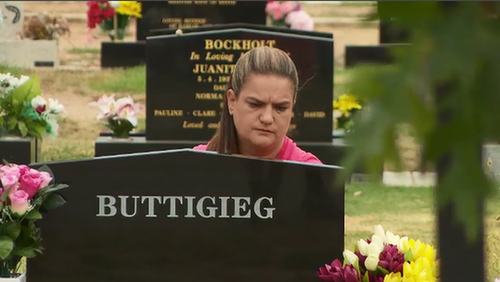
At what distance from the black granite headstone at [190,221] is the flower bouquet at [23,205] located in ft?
0.43

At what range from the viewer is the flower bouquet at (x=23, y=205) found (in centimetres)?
379

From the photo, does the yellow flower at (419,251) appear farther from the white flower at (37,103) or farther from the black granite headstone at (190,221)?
the white flower at (37,103)

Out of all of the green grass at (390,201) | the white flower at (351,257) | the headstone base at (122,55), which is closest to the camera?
the white flower at (351,257)

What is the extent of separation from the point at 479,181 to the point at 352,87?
3.7 inches

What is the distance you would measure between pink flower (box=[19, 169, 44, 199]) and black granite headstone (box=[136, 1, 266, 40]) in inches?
495

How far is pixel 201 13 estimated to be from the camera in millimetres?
16531

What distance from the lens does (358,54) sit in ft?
54.9

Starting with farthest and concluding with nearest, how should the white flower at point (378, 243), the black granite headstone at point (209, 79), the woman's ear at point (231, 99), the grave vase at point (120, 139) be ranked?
1. the grave vase at point (120, 139)
2. the black granite headstone at point (209, 79)
3. the woman's ear at point (231, 99)
4. the white flower at point (378, 243)

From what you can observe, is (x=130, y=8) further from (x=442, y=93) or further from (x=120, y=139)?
(x=442, y=93)

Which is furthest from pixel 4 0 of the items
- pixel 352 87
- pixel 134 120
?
pixel 352 87

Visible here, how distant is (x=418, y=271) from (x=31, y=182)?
131cm

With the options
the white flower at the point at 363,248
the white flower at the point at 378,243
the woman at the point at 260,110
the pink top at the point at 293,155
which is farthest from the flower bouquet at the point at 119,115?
the white flower at the point at 363,248

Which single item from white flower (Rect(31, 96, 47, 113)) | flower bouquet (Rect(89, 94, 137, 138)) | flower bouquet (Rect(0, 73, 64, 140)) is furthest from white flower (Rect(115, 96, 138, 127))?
white flower (Rect(31, 96, 47, 113))

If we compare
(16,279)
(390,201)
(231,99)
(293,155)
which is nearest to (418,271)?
(293,155)
